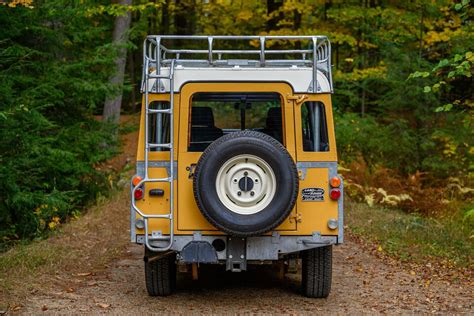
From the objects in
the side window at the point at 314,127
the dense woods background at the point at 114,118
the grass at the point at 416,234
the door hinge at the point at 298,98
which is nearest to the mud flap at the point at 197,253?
the side window at the point at 314,127

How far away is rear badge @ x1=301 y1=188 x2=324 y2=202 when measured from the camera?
7.61m

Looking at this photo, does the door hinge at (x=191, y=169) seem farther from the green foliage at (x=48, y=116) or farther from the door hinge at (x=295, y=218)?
the green foliage at (x=48, y=116)

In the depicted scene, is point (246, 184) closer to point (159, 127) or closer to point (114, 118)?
point (159, 127)

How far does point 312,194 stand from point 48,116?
9.00 meters

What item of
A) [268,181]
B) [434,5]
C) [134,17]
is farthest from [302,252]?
[134,17]

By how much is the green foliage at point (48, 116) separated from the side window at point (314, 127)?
15.4 ft

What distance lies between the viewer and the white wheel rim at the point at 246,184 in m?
7.18

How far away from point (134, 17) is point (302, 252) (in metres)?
24.7

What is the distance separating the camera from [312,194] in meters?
7.61

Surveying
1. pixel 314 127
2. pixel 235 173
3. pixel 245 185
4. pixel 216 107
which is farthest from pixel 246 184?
pixel 216 107

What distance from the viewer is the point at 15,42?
1383 centimetres

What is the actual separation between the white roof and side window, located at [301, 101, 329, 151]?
22 cm

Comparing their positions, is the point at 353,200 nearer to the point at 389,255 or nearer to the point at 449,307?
the point at 389,255

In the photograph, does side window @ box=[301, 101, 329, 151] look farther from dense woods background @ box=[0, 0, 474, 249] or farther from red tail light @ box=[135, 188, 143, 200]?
dense woods background @ box=[0, 0, 474, 249]
